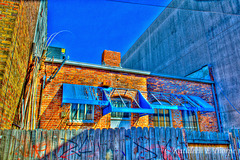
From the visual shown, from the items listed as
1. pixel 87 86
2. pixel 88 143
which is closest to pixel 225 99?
pixel 87 86

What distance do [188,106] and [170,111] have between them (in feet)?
4.12

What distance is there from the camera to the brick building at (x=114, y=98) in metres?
8.47

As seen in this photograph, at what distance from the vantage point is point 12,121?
14.8 feet

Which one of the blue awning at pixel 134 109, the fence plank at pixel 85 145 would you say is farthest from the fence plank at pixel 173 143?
the blue awning at pixel 134 109

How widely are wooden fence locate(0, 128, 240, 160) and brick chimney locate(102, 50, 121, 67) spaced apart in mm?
8246

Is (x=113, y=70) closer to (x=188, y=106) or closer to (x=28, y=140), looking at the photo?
(x=188, y=106)

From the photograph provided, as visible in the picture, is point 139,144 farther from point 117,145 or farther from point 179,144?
point 179,144

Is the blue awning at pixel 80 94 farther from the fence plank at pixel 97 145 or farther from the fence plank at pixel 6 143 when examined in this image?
the fence plank at pixel 6 143

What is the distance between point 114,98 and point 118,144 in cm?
546

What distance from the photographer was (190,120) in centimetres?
1150

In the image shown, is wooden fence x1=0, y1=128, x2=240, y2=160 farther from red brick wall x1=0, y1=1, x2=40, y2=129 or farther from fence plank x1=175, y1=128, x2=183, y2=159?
red brick wall x1=0, y1=1, x2=40, y2=129

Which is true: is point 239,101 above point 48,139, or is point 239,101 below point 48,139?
above

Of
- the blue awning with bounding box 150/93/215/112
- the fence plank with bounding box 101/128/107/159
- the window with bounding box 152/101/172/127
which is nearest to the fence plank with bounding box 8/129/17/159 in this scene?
the fence plank with bounding box 101/128/107/159

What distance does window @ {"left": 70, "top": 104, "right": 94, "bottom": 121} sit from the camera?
8930 mm
